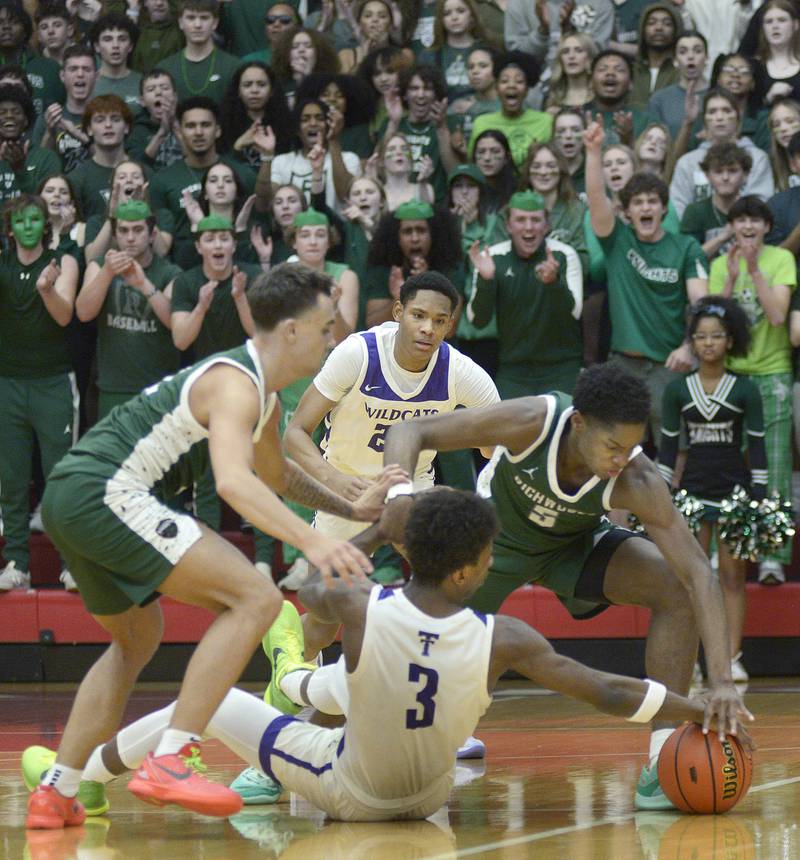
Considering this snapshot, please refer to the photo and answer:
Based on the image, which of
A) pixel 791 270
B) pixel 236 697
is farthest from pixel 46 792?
pixel 791 270

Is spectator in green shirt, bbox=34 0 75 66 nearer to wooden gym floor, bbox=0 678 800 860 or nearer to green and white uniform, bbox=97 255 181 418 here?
green and white uniform, bbox=97 255 181 418

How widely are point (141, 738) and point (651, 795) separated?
180 centimetres

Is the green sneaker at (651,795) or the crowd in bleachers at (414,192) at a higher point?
the crowd in bleachers at (414,192)

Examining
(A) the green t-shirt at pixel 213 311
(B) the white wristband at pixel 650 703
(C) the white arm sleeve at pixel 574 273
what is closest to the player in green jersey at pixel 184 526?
(B) the white wristband at pixel 650 703

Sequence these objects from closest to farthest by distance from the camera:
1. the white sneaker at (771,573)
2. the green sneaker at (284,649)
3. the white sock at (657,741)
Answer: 1. the white sock at (657,741)
2. the green sneaker at (284,649)
3. the white sneaker at (771,573)

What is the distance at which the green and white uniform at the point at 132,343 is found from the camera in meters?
9.98

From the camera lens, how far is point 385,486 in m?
5.24

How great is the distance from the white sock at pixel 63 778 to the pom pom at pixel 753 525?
500 cm

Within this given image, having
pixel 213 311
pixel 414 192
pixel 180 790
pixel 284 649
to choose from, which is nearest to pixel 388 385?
pixel 284 649

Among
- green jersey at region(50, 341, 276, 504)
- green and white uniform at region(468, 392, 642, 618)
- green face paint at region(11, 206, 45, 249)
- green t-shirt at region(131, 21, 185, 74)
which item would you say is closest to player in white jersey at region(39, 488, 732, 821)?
green jersey at region(50, 341, 276, 504)

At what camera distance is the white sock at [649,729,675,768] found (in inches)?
216

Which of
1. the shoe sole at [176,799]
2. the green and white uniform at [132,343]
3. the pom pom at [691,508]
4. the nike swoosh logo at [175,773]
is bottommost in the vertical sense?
the shoe sole at [176,799]

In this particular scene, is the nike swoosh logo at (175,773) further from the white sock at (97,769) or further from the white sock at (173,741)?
the white sock at (97,769)

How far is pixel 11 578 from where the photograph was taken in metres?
10.0
